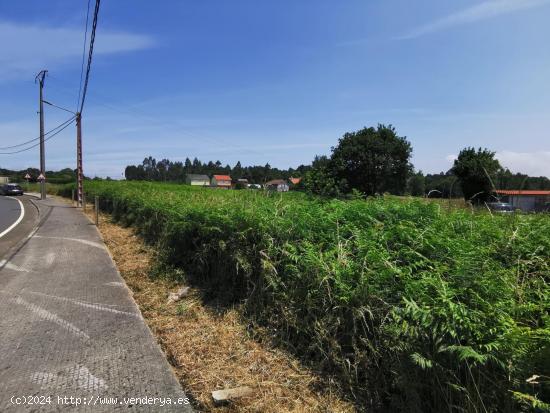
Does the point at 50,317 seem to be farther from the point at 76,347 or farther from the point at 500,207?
the point at 500,207

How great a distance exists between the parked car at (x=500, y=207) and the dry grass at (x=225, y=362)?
12.8 feet

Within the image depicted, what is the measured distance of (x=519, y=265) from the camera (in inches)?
139

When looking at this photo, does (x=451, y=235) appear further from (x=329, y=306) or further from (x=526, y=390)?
(x=526, y=390)

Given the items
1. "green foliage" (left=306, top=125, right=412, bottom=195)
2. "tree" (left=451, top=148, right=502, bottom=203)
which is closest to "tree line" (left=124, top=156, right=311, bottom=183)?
"green foliage" (left=306, top=125, right=412, bottom=195)

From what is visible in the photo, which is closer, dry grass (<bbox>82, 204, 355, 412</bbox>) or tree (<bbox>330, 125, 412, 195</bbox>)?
dry grass (<bbox>82, 204, 355, 412</bbox>)

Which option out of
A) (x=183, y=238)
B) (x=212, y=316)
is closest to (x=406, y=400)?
(x=212, y=316)

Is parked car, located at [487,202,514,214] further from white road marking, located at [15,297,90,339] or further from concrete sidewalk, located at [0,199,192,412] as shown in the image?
white road marking, located at [15,297,90,339]

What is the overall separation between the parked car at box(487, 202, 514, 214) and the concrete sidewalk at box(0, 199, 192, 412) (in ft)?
15.8

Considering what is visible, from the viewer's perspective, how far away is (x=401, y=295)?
292 centimetres

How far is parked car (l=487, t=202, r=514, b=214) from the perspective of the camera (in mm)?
5746

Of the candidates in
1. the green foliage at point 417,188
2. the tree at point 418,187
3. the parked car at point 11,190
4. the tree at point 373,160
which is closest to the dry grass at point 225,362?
the green foliage at point 417,188

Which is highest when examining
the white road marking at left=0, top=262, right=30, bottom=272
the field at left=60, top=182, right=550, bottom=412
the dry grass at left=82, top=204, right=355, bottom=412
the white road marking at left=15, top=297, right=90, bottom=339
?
the field at left=60, top=182, right=550, bottom=412

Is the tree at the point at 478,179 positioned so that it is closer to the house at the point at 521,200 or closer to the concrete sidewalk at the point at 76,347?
the house at the point at 521,200

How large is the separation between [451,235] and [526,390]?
2.11m
